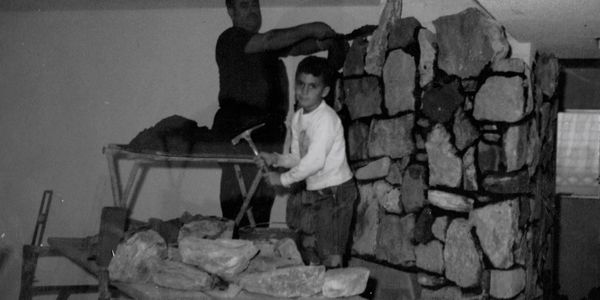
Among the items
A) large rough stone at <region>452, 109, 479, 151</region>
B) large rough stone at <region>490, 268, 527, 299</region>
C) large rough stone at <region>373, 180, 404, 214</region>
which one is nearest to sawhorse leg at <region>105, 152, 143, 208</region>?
large rough stone at <region>373, 180, 404, 214</region>

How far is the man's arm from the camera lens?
277 cm

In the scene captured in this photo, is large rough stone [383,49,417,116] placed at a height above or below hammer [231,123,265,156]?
above

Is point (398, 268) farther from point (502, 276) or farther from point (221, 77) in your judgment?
point (221, 77)

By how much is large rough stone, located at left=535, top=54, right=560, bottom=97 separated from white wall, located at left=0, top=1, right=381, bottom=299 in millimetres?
621

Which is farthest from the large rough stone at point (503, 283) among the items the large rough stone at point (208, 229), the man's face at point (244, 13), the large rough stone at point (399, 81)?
the man's face at point (244, 13)

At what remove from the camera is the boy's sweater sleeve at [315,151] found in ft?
8.07

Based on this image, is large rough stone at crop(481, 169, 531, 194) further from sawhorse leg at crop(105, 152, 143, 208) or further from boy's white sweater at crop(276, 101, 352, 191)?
sawhorse leg at crop(105, 152, 143, 208)

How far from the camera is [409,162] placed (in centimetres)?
265

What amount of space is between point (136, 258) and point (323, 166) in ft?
2.25

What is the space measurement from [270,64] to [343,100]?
1.08 feet

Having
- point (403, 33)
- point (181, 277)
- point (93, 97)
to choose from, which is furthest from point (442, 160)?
point (93, 97)

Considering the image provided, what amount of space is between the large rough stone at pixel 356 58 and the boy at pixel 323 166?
266 millimetres

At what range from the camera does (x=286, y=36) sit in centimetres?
282

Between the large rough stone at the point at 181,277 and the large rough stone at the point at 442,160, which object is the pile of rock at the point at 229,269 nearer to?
the large rough stone at the point at 181,277
